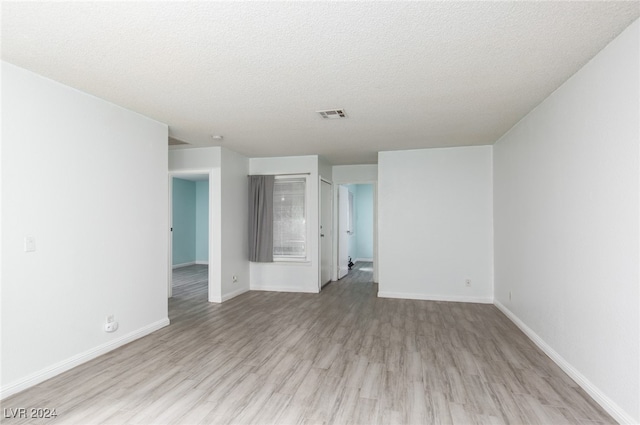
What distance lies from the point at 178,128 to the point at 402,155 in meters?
3.33

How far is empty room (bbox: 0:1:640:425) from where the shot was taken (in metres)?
2.04

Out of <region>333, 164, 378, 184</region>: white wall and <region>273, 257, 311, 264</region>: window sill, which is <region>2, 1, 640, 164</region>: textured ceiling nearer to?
<region>273, 257, 311, 264</region>: window sill

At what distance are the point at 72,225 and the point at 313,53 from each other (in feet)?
8.06

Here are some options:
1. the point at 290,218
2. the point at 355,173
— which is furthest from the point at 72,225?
the point at 355,173

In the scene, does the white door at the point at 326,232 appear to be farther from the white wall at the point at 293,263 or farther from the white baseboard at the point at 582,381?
the white baseboard at the point at 582,381

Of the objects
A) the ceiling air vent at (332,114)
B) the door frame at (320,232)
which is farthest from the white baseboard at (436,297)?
the ceiling air vent at (332,114)

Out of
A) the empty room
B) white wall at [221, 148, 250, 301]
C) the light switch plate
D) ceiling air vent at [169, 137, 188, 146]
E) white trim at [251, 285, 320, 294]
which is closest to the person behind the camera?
the empty room

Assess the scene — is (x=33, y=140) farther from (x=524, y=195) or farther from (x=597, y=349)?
(x=524, y=195)

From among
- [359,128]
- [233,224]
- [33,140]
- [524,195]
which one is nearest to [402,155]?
[359,128]

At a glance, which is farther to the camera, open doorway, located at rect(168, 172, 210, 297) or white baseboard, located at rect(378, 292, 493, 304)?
open doorway, located at rect(168, 172, 210, 297)

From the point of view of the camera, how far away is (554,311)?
3043 mm

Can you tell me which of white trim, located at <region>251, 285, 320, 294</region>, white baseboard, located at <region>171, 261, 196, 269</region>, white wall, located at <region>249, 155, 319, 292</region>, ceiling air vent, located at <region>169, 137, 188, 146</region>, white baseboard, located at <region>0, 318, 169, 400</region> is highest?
ceiling air vent, located at <region>169, 137, 188, 146</region>

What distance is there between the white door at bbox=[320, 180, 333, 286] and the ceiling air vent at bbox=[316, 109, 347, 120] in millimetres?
2607

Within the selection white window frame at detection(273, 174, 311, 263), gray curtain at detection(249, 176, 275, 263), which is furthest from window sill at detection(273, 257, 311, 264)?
gray curtain at detection(249, 176, 275, 263)
